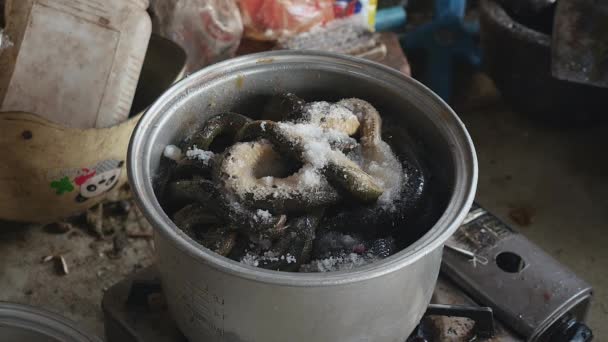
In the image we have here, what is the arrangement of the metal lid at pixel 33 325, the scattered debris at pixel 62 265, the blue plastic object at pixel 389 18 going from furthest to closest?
the blue plastic object at pixel 389 18 → the scattered debris at pixel 62 265 → the metal lid at pixel 33 325

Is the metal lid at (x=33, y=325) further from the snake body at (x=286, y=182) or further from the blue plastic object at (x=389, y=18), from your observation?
the blue plastic object at (x=389, y=18)

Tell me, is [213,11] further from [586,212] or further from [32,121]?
[586,212]

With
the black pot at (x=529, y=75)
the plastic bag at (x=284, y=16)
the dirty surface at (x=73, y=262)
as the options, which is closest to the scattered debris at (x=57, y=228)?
the dirty surface at (x=73, y=262)

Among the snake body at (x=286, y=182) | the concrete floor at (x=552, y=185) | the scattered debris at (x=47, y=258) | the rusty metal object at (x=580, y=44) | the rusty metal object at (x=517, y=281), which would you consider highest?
the snake body at (x=286, y=182)

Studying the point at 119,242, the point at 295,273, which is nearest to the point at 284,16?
the point at 119,242

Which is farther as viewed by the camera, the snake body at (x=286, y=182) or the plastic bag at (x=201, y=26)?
the plastic bag at (x=201, y=26)

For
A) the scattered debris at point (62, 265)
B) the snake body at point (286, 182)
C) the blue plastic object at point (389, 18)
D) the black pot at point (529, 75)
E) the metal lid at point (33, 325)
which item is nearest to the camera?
the snake body at point (286, 182)

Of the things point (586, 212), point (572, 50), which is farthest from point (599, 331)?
point (572, 50)

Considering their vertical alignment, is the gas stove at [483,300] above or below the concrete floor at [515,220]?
above
